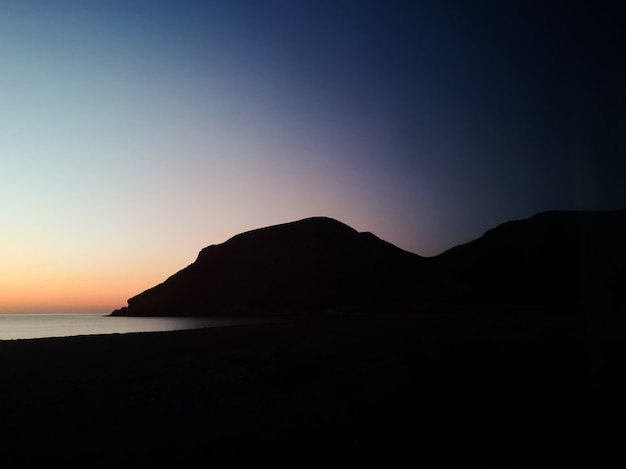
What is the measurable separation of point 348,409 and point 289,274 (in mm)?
118129

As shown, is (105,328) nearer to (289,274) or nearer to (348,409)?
(289,274)

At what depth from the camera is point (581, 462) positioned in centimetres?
790

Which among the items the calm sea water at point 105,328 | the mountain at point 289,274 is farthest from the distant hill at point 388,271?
the calm sea water at point 105,328

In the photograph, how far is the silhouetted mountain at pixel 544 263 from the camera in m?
65.7

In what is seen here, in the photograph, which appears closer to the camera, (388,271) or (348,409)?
(348,409)

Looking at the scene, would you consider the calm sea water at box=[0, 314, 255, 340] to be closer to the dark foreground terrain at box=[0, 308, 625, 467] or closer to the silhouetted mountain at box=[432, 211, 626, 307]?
the silhouetted mountain at box=[432, 211, 626, 307]

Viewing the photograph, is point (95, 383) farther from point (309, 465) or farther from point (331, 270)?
point (331, 270)

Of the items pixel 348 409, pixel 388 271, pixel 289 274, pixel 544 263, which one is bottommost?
pixel 348 409

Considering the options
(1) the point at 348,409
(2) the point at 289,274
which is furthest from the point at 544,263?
(1) the point at 348,409

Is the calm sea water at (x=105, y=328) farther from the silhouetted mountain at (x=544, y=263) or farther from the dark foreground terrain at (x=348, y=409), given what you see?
the dark foreground terrain at (x=348, y=409)

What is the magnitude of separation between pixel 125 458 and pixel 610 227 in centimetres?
9174

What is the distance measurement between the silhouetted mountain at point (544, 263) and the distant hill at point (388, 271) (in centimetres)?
17

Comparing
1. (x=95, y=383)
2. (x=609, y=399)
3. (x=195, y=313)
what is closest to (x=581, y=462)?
(x=609, y=399)

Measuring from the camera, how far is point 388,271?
115 metres
